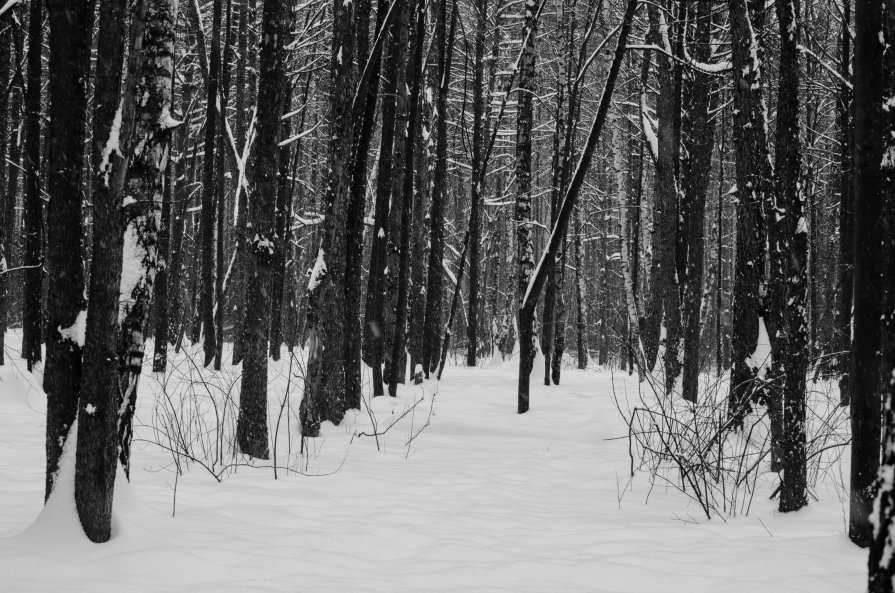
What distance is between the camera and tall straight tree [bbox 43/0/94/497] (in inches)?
117

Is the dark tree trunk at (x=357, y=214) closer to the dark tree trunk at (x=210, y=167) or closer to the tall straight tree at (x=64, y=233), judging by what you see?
the tall straight tree at (x=64, y=233)

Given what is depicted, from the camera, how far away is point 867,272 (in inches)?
125

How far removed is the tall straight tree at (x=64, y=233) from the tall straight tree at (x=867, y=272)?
3.72 m

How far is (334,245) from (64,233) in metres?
3.68

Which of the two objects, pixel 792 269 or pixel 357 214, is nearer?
pixel 792 269

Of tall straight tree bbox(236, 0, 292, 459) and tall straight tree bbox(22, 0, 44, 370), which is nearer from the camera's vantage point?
tall straight tree bbox(236, 0, 292, 459)

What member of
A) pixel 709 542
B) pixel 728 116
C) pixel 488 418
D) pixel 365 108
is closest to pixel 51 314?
pixel 709 542

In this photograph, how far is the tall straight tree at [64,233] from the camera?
2984 millimetres

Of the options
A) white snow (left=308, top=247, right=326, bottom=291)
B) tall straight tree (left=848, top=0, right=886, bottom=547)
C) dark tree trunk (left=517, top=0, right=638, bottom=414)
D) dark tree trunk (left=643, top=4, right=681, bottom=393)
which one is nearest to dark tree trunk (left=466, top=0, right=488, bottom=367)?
dark tree trunk (left=517, top=0, right=638, bottom=414)

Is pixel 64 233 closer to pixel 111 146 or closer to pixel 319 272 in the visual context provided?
pixel 111 146

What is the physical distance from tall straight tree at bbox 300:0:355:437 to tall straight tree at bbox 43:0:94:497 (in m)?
3.51

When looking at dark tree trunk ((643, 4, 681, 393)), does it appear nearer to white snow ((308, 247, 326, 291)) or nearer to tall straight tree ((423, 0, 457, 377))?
tall straight tree ((423, 0, 457, 377))

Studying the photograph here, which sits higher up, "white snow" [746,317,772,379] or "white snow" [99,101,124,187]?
"white snow" [99,101,124,187]

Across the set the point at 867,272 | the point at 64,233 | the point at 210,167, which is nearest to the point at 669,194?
the point at 867,272
